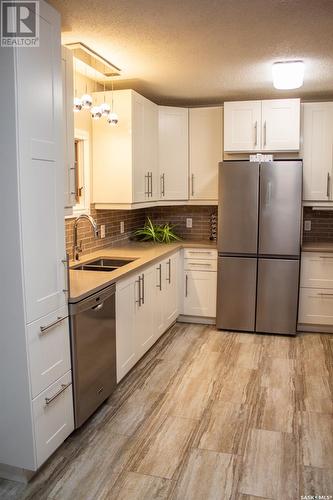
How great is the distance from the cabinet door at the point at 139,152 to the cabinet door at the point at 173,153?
487 millimetres

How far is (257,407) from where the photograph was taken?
305cm

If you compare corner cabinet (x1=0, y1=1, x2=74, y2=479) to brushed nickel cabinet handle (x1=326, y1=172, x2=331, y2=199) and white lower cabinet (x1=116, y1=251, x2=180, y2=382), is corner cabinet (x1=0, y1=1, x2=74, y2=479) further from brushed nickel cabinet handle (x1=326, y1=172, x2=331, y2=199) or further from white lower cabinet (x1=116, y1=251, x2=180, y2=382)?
brushed nickel cabinet handle (x1=326, y1=172, x2=331, y2=199)

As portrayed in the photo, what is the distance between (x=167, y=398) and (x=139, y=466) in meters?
0.81

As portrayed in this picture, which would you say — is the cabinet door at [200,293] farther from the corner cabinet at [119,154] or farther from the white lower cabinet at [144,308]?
the corner cabinet at [119,154]

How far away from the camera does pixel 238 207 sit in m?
4.35

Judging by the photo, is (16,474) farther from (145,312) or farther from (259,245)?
(259,245)

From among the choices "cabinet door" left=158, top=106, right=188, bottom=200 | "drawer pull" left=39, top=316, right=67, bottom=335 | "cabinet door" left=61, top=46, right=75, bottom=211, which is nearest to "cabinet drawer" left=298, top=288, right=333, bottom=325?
"cabinet door" left=158, top=106, right=188, bottom=200

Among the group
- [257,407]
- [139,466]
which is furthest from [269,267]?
[139,466]

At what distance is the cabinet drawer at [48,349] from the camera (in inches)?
85.4

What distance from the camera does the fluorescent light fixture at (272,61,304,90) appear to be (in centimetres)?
338

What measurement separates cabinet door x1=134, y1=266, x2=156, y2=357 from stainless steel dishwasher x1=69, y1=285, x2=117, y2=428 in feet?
1.76

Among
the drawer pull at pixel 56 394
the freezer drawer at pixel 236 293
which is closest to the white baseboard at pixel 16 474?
the drawer pull at pixel 56 394

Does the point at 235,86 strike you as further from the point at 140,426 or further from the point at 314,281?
the point at 140,426

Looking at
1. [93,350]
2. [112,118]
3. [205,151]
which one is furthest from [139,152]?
[93,350]
